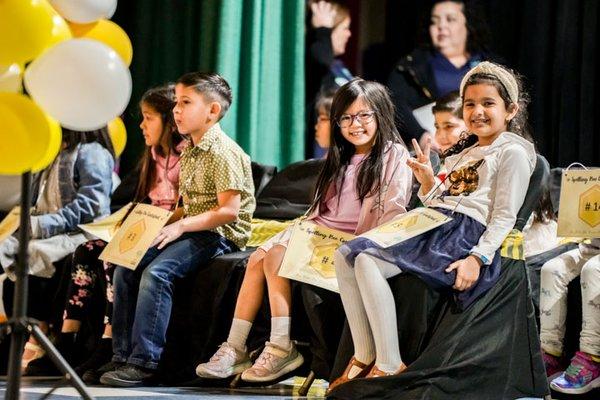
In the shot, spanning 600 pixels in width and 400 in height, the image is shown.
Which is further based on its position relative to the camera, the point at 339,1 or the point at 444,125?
the point at 339,1

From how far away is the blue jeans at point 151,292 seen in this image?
10.8 ft

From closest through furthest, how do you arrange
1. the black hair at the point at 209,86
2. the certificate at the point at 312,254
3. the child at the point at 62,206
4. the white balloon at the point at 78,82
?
the white balloon at the point at 78,82
the certificate at the point at 312,254
the black hair at the point at 209,86
the child at the point at 62,206

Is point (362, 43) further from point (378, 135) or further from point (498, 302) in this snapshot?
point (498, 302)

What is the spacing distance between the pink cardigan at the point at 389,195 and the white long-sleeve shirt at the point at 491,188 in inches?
5.4

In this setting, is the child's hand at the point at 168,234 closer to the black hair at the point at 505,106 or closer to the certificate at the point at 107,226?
the certificate at the point at 107,226

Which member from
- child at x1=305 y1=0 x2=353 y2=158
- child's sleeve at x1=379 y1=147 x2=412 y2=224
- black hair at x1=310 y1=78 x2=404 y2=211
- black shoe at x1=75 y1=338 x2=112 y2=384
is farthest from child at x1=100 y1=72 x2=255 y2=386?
child at x1=305 y1=0 x2=353 y2=158

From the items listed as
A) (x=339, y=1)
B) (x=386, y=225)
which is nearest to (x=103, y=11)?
(x=386, y=225)

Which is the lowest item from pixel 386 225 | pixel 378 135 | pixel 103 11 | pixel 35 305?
pixel 35 305

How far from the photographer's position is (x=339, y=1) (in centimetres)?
519

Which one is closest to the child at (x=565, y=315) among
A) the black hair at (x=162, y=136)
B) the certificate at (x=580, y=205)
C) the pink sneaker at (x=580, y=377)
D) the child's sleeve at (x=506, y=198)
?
the pink sneaker at (x=580, y=377)

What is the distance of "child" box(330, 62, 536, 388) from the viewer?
2.73 metres

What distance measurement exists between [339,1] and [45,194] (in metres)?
1.96

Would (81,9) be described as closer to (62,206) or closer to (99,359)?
(99,359)

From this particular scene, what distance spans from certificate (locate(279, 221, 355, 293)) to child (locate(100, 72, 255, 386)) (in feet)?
1.33
